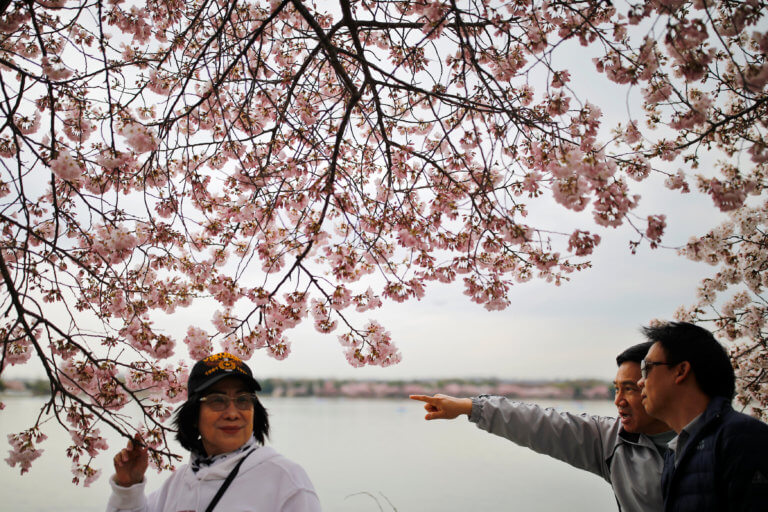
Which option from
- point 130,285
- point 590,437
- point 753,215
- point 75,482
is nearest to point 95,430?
point 75,482

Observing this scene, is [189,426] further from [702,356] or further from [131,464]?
[702,356]

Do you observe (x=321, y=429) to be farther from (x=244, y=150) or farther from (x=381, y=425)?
(x=244, y=150)

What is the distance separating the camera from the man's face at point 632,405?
166 cm

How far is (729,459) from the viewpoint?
1.18 m

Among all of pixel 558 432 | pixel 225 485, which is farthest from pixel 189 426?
pixel 558 432

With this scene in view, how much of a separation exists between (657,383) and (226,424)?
3.96ft

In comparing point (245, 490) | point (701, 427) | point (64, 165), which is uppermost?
point (64, 165)

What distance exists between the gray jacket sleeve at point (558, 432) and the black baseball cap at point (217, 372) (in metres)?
0.82

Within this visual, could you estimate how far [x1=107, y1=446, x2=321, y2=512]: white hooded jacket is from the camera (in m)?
1.31

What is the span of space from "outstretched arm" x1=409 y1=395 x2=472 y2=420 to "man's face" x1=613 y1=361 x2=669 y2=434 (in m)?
0.50

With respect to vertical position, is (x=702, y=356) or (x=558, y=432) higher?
(x=702, y=356)

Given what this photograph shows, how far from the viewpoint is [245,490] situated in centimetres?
134

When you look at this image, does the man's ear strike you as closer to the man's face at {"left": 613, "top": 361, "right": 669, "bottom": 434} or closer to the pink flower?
Answer: the man's face at {"left": 613, "top": 361, "right": 669, "bottom": 434}

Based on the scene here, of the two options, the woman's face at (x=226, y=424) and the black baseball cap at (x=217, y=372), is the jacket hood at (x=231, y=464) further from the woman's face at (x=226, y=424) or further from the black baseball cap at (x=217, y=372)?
the black baseball cap at (x=217, y=372)
